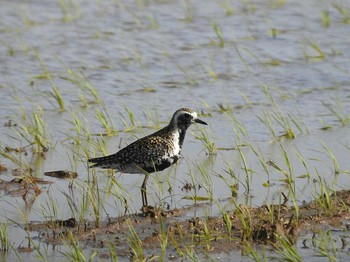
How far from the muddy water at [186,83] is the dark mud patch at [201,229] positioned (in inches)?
10.0

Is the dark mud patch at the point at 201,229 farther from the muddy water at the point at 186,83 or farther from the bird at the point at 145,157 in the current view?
the bird at the point at 145,157

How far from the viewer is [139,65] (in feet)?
51.8

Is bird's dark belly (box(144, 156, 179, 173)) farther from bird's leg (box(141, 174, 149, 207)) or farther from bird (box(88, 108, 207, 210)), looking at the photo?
bird's leg (box(141, 174, 149, 207))

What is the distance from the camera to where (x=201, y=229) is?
27.1ft

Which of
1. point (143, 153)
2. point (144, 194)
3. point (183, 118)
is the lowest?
point (144, 194)

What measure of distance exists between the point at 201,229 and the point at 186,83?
6598mm

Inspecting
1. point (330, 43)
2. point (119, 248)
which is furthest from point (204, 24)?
point (119, 248)

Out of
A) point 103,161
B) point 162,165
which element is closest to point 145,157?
point 162,165

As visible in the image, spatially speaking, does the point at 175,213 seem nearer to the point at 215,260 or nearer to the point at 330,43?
the point at 215,260

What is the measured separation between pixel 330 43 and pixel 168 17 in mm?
3544

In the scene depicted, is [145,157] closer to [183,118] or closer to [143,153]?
[143,153]

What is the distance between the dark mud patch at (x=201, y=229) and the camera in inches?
315

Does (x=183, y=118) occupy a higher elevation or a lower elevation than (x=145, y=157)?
higher

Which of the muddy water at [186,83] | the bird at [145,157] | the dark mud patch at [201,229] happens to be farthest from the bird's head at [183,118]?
the dark mud patch at [201,229]
